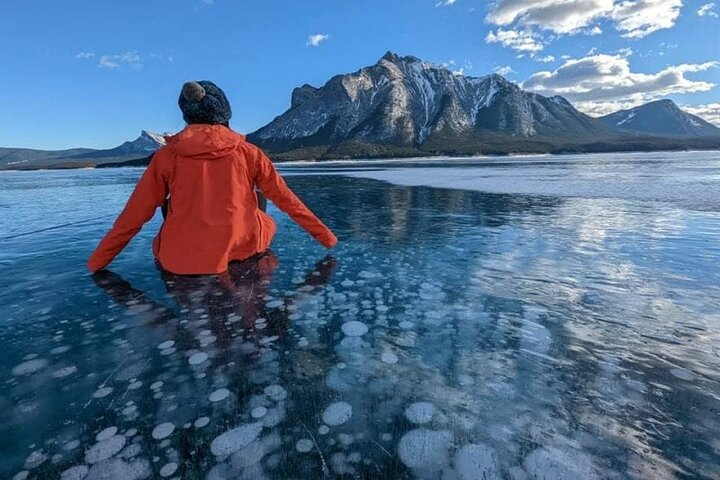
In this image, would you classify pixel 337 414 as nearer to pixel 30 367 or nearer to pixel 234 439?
pixel 234 439

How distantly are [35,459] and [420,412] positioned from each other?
75.9 inches

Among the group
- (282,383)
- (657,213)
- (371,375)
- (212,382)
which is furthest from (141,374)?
(657,213)

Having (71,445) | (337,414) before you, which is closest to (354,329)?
(337,414)

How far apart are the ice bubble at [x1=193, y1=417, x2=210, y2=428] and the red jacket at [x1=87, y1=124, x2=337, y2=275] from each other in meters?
2.84

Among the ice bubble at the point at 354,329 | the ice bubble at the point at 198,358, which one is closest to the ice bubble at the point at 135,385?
the ice bubble at the point at 198,358

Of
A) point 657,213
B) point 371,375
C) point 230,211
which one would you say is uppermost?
point 230,211

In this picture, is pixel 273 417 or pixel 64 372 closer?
pixel 273 417

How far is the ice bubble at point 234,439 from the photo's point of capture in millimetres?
1920

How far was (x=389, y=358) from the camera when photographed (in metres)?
2.80

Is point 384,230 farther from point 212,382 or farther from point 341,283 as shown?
point 212,382

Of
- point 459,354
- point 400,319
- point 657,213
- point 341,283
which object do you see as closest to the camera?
point 459,354

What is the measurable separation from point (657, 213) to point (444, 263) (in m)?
7.28

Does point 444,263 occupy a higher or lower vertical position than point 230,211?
lower

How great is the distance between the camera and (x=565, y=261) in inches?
213
